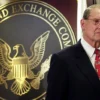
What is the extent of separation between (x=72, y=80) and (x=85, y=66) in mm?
101

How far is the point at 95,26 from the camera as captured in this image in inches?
51.1

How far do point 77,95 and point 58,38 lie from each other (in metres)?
0.96

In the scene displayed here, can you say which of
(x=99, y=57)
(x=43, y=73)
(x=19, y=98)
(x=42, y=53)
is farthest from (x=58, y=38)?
(x=99, y=57)

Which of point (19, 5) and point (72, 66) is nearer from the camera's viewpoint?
point (72, 66)

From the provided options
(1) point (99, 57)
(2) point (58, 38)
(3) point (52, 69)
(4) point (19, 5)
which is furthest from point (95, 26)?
(4) point (19, 5)

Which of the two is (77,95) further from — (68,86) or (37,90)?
(37,90)

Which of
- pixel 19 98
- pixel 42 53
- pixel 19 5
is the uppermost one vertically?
pixel 19 5

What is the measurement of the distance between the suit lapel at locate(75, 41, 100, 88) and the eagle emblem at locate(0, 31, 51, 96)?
2.70ft

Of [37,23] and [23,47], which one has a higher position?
[37,23]

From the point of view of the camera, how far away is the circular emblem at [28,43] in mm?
2127

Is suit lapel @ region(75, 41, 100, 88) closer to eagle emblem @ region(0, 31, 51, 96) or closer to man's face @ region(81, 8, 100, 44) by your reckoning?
man's face @ region(81, 8, 100, 44)

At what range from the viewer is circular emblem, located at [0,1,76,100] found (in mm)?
2127

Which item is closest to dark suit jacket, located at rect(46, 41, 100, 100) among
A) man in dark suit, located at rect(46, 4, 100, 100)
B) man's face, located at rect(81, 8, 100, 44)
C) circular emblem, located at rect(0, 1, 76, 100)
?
man in dark suit, located at rect(46, 4, 100, 100)

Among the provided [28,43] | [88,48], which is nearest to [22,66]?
[28,43]
